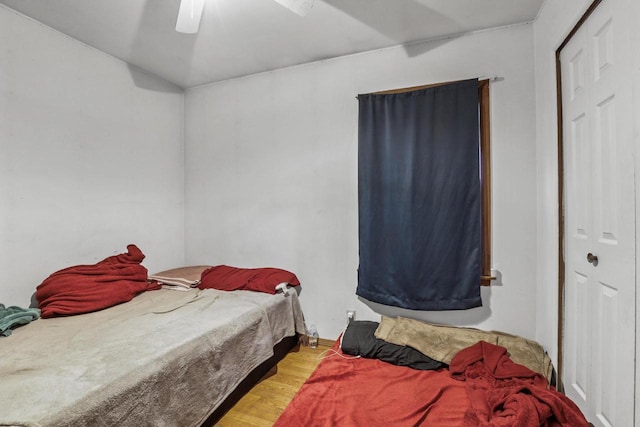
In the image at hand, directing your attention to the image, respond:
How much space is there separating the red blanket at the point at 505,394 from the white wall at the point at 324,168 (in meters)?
0.38

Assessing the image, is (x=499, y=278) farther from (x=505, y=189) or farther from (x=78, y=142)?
(x=78, y=142)

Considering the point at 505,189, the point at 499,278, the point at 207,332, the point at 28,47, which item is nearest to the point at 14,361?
the point at 207,332

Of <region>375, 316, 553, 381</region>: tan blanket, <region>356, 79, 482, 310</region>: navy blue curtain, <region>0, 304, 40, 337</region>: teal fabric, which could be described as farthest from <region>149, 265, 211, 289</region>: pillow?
<region>375, 316, 553, 381</region>: tan blanket

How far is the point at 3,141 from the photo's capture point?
196cm

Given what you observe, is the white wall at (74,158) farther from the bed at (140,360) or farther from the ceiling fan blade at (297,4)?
the ceiling fan blade at (297,4)

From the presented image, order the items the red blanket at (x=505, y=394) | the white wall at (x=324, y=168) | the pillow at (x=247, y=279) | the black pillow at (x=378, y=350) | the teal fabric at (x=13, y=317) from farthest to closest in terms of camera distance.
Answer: the pillow at (x=247, y=279)
the white wall at (x=324, y=168)
the black pillow at (x=378, y=350)
the teal fabric at (x=13, y=317)
the red blanket at (x=505, y=394)

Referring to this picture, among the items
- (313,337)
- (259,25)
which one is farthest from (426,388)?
(259,25)

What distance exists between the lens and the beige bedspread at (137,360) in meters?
1.12

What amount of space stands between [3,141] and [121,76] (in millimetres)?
1081

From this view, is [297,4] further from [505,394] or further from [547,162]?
[505,394]

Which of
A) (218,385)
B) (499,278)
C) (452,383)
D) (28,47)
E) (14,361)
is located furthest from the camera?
(499,278)

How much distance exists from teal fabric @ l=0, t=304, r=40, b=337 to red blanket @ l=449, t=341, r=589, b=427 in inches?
99.5

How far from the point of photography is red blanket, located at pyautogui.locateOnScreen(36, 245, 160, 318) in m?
1.98

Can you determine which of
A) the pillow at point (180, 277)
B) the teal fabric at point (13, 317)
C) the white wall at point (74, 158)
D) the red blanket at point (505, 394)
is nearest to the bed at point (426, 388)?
the red blanket at point (505, 394)
